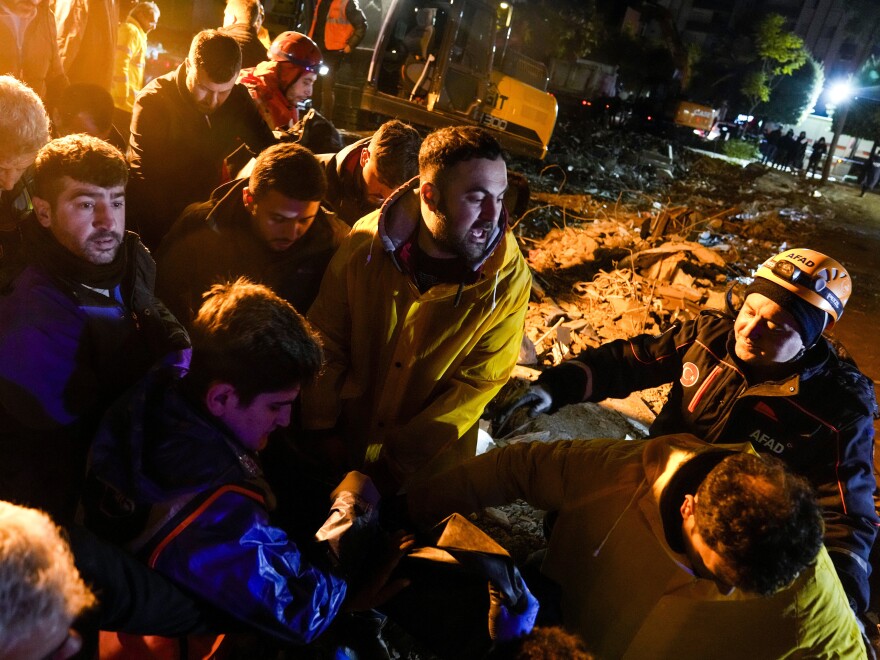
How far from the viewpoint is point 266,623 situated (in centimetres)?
144

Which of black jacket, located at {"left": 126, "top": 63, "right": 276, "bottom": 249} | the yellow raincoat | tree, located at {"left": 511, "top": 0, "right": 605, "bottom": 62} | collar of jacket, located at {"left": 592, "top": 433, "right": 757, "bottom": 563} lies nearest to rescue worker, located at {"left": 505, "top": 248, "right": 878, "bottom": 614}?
the yellow raincoat

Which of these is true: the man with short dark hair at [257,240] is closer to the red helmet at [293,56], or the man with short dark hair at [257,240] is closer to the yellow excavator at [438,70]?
the red helmet at [293,56]

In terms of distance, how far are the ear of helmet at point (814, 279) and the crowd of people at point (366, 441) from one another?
0.01 meters

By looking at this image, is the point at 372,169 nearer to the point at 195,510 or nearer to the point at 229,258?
the point at 229,258

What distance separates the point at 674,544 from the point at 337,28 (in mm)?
8721

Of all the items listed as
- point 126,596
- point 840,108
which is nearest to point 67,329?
point 126,596

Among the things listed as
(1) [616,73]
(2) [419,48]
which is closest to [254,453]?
(2) [419,48]

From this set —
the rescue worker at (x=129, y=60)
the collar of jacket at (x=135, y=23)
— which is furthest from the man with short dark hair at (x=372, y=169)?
the collar of jacket at (x=135, y=23)

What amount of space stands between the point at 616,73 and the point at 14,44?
1560 inches

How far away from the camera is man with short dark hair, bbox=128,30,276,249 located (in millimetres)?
3385

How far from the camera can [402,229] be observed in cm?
239

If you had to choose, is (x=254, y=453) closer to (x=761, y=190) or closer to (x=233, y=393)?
(x=233, y=393)

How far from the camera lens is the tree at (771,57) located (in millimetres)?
41969

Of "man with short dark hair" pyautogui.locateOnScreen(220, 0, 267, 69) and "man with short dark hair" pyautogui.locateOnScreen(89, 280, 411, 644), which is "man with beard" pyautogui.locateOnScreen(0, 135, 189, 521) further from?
"man with short dark hair" pyautogui.locateOnScreen(220, 0, 267, 69)
